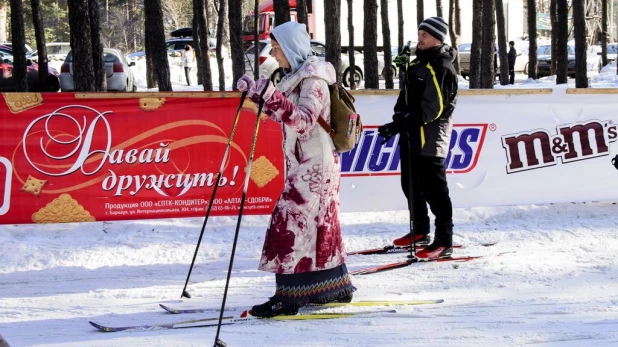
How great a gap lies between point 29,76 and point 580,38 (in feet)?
48.1

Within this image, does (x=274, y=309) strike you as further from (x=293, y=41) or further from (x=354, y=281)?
(x=293, y=41)

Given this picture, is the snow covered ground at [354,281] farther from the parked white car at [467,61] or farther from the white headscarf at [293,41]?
the parked white car at [467,61]

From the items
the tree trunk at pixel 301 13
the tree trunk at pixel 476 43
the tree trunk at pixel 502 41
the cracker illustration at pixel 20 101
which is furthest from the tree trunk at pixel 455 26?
the cracker illustration at pixel 20 101

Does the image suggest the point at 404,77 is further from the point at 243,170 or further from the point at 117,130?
the point at 117,130

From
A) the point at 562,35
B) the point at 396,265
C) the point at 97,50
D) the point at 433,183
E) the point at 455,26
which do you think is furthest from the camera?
the point at 455,26

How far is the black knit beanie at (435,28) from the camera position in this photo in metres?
6.57

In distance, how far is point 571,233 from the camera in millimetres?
8062

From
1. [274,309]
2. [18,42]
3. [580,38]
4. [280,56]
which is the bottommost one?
[274,309]

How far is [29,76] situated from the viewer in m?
23.9

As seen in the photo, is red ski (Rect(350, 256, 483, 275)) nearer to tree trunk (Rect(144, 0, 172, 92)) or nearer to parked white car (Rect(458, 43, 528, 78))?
tree trunk (Rect(144, 0, 172, 92))

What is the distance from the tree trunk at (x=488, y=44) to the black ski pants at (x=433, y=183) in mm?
13494

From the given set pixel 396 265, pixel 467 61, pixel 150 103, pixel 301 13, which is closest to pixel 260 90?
pixel 396 265

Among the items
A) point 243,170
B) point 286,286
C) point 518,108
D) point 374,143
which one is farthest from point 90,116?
point 518,108

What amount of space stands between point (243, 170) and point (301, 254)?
3.20 meters
